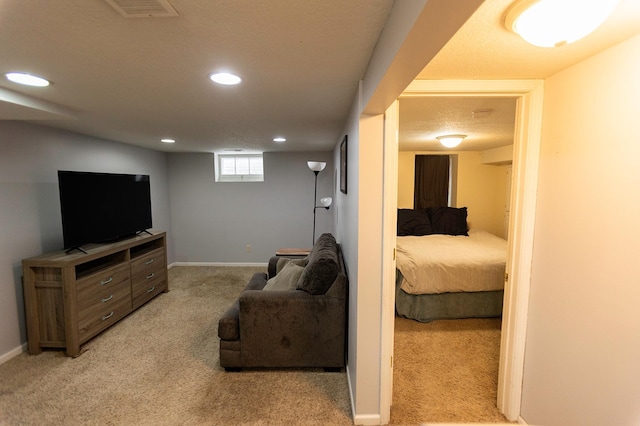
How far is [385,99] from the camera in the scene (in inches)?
55.2

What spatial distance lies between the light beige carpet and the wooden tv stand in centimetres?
14

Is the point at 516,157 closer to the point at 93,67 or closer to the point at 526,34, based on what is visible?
the point at 526,34

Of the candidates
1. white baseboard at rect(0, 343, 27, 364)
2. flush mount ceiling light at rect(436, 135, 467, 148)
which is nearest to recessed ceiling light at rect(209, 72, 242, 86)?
flush mount ceiling light at rect(436, 135, 467, 148)

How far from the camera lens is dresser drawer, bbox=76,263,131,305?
2646 millimetres

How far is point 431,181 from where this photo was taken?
5406mm

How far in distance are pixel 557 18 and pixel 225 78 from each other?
1441mm

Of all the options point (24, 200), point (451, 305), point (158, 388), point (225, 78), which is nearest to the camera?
point (225, 78)

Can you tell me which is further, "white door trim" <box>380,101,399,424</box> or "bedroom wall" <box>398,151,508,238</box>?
"bedroom wall" <box>398,151,508,238</box>

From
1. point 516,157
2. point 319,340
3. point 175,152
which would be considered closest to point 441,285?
point 319,340

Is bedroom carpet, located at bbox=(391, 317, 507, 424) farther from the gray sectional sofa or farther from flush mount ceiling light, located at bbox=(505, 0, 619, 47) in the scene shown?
flush mount ceiling light, located at bbox=(505, 0, 619, 47)

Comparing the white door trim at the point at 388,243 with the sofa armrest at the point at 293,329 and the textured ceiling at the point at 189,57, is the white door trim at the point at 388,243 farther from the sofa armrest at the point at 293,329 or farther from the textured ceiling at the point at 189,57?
the sofa armrest at the point at 293,329

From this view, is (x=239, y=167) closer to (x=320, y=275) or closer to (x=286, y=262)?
(x=286, y=262)

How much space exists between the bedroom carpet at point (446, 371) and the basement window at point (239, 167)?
11.5 ft

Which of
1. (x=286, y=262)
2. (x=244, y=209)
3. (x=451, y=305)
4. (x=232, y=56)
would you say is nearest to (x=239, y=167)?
(x=244, y=209)
